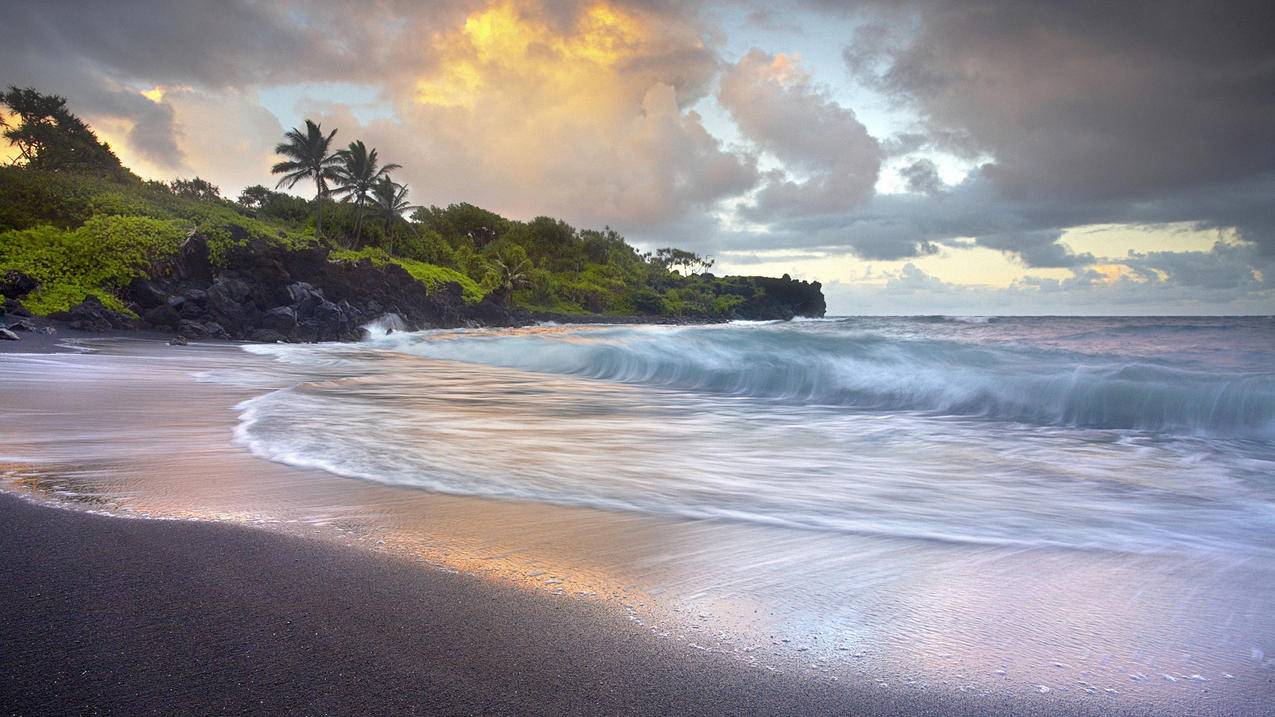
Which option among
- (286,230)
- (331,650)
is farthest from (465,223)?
(331,650)

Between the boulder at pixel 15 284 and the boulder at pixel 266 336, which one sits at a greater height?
the boulder at pixel 15 284

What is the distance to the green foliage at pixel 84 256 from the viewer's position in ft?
59.5

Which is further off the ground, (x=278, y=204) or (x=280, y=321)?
(x=278, y=204)

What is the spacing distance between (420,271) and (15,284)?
21.7 metres

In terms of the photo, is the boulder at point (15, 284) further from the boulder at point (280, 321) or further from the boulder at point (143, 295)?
the boulder at point (280, 321)

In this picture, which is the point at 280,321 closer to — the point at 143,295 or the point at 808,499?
the point at 143,295

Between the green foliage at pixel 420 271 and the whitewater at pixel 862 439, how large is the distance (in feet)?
67.2

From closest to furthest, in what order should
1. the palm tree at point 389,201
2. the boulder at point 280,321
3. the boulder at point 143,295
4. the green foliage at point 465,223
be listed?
the boulder at point 143,295 < the boulder at point 280,321 < the palm tree at point 389,201 < the green foliage at point 465,223

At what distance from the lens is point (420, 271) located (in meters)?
38.3

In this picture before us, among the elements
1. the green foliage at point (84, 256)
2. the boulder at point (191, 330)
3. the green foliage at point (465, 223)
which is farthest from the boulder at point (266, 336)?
the green foliage at point (465, 223)

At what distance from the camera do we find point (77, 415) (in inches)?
199

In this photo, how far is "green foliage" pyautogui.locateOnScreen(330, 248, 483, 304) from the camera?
31.5 meters

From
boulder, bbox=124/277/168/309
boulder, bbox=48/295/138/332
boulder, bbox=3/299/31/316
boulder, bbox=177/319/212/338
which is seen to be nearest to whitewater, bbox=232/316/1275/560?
boulder, bbox=177/319/212/338

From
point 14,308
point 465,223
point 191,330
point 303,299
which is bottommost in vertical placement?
point 191,330
